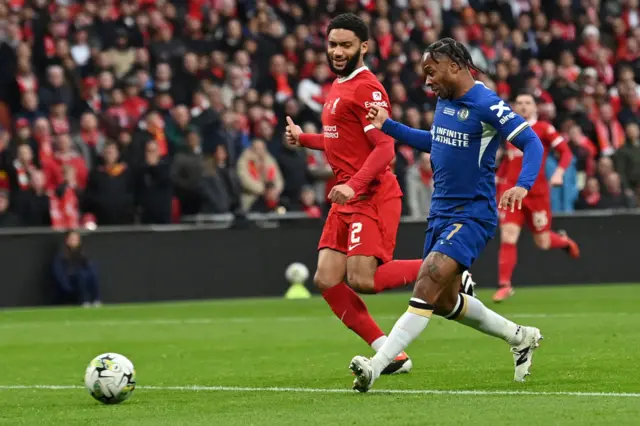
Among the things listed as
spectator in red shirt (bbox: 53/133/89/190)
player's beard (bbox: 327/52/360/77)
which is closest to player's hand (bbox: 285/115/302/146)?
player's beard (bbox: 327/52/360/77)

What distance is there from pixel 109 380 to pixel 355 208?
247 cm

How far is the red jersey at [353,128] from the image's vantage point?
10.3m

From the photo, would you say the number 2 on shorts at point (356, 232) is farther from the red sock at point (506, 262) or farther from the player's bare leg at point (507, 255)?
the red sock at point (506, 262)

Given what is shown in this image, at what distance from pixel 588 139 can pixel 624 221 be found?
10.5 feet

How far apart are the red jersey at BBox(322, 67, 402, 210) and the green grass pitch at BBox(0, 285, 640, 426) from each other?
139 cm

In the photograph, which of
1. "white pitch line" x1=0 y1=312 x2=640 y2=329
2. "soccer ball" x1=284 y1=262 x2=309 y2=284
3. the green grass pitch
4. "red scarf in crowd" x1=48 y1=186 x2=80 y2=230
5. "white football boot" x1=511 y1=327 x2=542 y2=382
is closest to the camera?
the green grass pitch

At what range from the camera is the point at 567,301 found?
714 inches

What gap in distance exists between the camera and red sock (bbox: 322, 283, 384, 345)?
10.3m

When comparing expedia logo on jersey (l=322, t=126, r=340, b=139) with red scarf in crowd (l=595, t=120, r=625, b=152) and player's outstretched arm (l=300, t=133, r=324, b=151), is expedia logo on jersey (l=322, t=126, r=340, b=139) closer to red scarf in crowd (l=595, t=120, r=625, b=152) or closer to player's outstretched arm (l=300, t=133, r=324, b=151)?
player's outstretched arm (l=300, t=133, r=324, b=151)

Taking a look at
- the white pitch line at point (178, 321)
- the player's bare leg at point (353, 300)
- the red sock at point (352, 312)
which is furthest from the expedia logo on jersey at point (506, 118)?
the white pitch line at point (178, 321)

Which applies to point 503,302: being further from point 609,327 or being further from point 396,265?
point 396,265

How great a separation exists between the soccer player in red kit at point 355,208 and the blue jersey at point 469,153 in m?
0.94

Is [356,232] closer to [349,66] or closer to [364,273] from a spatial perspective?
[364,273]

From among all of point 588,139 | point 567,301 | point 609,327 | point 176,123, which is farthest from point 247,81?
point 609,327
